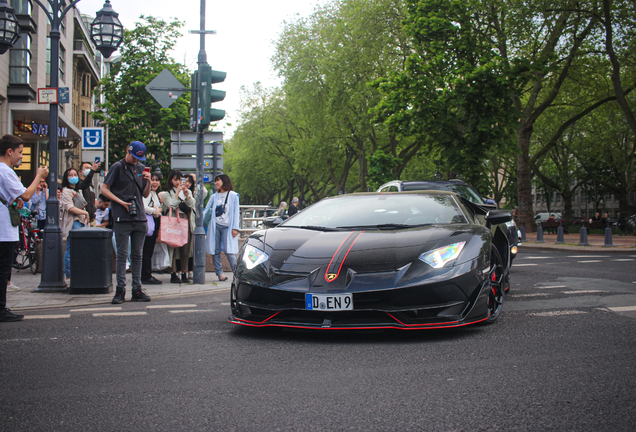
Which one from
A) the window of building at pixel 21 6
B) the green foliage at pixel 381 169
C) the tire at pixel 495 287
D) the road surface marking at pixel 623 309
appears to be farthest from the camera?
the green foliage at pixel 381 169

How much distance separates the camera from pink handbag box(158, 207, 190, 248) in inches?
390

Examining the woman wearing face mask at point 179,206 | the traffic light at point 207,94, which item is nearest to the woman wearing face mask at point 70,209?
the woman wearing face mask at point 179,206

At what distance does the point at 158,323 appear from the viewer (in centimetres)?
591

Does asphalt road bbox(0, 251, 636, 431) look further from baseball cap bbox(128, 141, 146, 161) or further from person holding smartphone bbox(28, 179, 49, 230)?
person holding smartphone bbox(28, 179, 49, 230)

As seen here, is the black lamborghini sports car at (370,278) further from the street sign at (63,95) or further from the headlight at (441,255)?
the street sign at (63,95)

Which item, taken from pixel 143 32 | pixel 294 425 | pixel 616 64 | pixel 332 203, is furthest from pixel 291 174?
pixel 294 425

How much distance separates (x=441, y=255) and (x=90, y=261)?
18.0ft

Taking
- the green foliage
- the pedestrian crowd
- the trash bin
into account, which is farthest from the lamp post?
the green foliage

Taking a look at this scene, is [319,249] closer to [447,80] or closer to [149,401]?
[149,401]

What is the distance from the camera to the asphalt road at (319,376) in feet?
9.47

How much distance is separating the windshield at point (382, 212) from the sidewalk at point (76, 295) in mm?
3161

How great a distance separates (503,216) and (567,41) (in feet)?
81.4

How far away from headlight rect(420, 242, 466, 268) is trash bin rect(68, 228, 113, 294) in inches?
202

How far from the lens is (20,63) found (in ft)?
86.1
